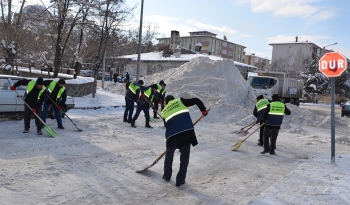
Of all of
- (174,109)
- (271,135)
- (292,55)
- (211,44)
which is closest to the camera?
(174,109)

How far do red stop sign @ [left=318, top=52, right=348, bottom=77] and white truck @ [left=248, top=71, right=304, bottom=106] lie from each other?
14950 millimetres

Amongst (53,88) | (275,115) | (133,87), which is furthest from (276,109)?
(53,88)

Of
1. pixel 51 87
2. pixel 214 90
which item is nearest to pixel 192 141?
pixel 51 87

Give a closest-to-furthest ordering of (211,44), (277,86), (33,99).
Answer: (33,99) < (277,86) < (211,44)

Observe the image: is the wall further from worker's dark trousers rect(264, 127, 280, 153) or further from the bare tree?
worker's dark trousers rect(264, 127, 280, 153)

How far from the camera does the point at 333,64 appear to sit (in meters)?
7.83

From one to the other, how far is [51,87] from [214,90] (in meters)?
12.5

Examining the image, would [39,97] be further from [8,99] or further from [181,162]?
[181,162]

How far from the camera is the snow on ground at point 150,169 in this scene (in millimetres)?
5184

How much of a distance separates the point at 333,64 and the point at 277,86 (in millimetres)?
18180

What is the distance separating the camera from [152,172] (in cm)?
650

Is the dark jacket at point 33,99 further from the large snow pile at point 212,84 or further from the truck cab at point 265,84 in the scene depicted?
the truck cab at point 265,84

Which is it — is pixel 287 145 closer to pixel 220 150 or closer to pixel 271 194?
pixel 220 150

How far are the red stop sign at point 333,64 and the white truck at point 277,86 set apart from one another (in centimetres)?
1495
